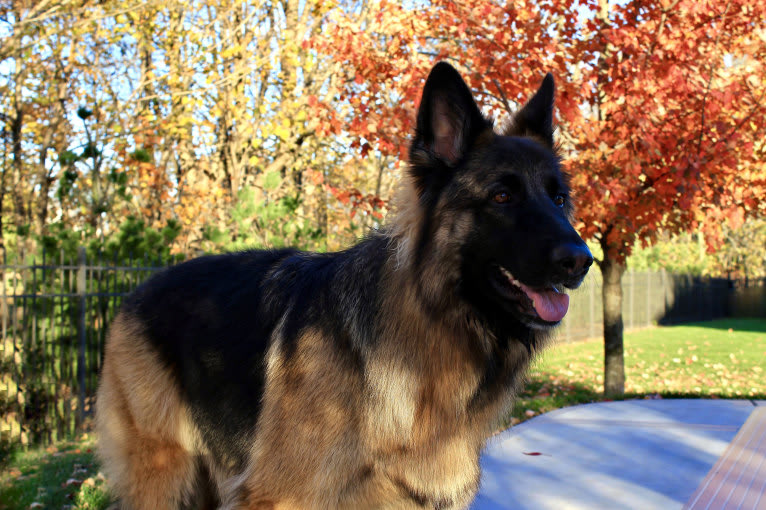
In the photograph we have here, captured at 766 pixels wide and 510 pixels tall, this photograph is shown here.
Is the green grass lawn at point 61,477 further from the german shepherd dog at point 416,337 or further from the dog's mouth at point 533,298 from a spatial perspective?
the dog's mouth at point 533,298

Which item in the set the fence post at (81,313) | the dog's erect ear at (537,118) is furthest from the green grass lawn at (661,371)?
the fence post at (81,313)

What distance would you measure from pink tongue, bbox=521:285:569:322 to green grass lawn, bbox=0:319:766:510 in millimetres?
570

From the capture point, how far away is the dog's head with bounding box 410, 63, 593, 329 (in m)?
2.65

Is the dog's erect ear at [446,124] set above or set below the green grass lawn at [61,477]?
above

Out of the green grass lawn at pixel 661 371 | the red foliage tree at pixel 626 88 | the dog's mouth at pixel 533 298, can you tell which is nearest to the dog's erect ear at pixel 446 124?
the dog's mouth at pixel 533 298

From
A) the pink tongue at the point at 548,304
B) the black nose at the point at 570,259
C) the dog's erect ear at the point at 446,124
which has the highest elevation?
the dog's erect ear at the point at 446,124

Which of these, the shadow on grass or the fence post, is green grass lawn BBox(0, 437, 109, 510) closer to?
the fence post

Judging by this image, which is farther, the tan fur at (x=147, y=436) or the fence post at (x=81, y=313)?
the fence post at (x=81, y=313)

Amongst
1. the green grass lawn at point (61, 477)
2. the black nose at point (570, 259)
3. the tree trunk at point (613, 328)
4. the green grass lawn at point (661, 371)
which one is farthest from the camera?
the tree trunk at point (613, 328)

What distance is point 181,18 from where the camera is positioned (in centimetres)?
1534

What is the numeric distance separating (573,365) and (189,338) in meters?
13.7

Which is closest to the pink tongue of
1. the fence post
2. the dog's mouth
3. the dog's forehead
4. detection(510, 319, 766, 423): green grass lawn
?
the dog's mouth

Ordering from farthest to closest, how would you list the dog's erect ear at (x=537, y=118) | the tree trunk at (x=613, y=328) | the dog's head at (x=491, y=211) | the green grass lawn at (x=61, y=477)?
1. the tree trunk at (x=613, y=328)
2. the green grass lawn at (x=61, y=477)
3. the dog's erect ear at (x=537, y=118)
4. the dog's head at (x=491, y=211)

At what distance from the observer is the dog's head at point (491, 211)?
2.65m
